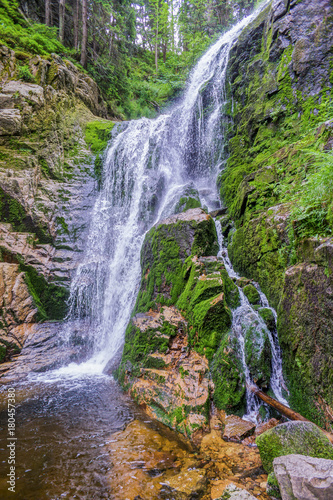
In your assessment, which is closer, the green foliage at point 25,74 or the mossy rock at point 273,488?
the mossy rock at point 273,488

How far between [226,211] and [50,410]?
24.5 feet

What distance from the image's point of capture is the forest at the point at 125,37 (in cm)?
1300

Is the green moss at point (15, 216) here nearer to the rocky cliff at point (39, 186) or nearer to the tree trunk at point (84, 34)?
the rocky cliff at point (39, 186)

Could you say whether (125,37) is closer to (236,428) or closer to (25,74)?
(25,74)

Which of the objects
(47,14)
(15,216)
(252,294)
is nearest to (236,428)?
(252,294)

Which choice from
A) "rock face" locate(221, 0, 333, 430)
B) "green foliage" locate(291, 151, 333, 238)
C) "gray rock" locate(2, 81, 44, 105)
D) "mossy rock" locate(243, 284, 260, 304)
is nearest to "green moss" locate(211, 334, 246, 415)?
"rock face" locate(221, 0, 333, 430)

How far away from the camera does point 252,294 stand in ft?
18.5

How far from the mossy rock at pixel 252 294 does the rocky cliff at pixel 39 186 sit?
6302 millimetres

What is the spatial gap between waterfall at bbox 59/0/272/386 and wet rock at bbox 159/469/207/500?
4.43 m

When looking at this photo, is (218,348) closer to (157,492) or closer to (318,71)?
(157,492)

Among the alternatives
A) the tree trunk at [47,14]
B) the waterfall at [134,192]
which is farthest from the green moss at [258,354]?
the tree trunk at [47,14]

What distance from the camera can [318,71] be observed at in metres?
7.25

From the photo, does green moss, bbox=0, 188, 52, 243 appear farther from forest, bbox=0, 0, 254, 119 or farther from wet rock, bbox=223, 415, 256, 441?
wet rock, bbox=223, 415, 256, 441

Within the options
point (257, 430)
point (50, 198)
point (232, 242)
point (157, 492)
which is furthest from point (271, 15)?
point (157, 492)
